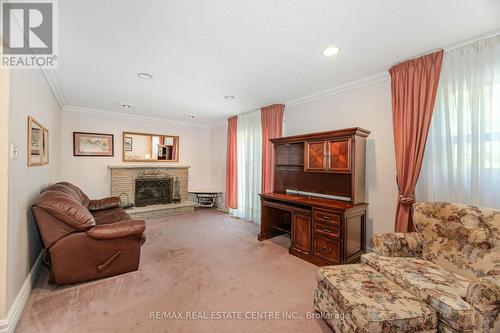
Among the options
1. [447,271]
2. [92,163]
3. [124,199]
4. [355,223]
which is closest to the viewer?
[447,271]

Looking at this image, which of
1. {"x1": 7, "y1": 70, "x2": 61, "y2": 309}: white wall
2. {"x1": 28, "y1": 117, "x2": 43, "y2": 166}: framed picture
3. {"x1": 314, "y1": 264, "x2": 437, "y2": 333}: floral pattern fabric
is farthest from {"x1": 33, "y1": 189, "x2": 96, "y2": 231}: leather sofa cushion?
{"x1": 314, "y1": 264, "x2": 437, "y2": 333}: floral pattern fabric

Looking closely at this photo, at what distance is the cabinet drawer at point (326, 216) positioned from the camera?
2602mm

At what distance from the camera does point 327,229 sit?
2.69 m

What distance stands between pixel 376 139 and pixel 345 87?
91 cm

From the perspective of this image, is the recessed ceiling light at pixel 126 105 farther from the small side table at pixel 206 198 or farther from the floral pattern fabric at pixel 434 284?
the floral pattern fabric at pixel 434 284

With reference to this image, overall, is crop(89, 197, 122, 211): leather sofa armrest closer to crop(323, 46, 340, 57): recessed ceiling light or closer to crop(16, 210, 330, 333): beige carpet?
crop(16, 210, 330, 333): beige carpet

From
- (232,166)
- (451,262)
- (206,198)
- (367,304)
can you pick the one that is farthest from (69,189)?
(451,262)

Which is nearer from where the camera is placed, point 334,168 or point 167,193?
point 334,168

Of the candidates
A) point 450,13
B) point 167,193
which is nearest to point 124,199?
point 167,193

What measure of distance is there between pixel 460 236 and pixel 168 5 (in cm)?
304

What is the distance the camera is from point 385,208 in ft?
9.16

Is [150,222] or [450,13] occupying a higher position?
[450,13]

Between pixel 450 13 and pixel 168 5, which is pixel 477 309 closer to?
pixel 450 13

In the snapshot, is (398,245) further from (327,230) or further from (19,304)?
(19,304)
